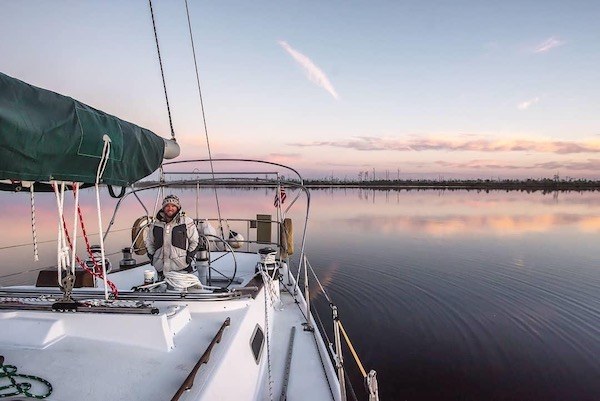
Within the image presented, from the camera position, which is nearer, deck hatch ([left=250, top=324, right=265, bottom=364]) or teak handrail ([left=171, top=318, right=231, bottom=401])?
teak handrail ([left=171, top=318, right=231, bottom=401])

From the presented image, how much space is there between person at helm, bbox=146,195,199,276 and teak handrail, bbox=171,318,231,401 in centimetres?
195

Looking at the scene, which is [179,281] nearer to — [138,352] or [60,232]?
[138,352]

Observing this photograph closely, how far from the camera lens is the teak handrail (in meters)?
2.44

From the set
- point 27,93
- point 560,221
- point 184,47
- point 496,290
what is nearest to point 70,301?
point 27,93

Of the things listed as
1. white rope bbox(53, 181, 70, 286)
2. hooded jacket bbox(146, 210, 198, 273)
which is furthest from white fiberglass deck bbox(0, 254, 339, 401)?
hooded jacket bbox(146, 210, 198, 273)

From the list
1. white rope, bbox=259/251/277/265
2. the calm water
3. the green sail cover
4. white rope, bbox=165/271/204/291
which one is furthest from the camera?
the calm water

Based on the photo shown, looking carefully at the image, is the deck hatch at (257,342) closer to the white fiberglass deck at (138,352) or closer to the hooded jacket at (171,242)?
the white fiberglass deck at (138,352)

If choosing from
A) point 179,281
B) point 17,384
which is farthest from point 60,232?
point 179,281

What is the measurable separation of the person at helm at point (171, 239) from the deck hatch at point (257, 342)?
1.69m

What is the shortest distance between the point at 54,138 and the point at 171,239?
126 inches

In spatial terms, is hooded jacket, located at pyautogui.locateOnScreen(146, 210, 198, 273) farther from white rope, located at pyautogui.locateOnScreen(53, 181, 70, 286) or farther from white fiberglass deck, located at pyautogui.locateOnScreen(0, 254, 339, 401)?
white rope, located at pyautogui.locateOnScreen(53, 181, 70, 286)

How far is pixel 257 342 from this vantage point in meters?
4.55

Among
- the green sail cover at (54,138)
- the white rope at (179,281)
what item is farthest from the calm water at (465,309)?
the green sail cover at (54,138)

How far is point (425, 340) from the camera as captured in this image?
9.23 meters
